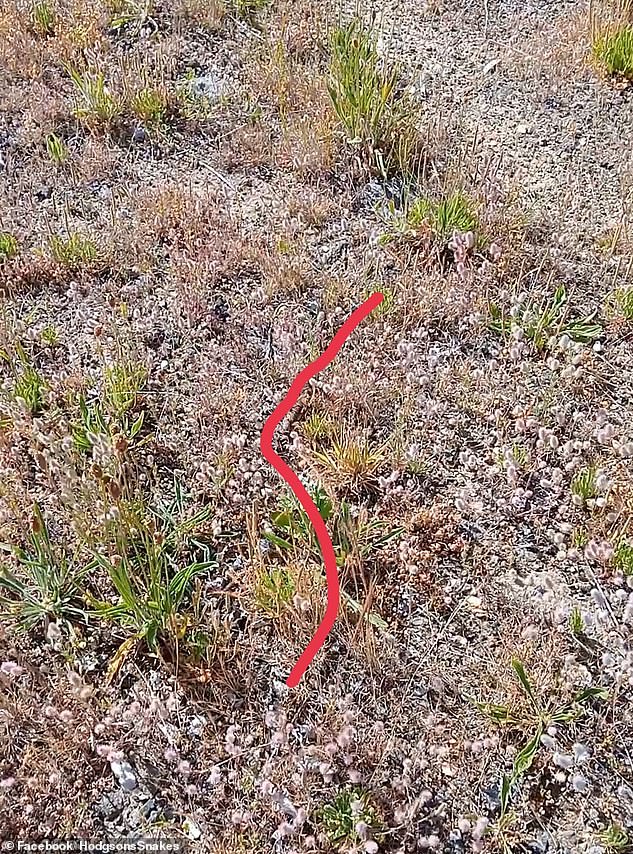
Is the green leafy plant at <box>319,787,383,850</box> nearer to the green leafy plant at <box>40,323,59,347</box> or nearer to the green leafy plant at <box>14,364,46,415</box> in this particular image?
the green leafy plant at <box>14,364,46,415</box>

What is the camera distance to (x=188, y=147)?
541 centimetres

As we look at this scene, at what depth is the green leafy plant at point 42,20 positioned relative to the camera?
19.9 feet

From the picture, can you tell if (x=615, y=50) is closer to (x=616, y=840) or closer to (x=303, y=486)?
(x=303, y=486)

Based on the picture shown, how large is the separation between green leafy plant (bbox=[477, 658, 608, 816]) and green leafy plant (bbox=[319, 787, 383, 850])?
50 cm

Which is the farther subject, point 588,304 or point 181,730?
point 588,304

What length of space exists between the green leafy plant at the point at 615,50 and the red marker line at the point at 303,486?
271cm

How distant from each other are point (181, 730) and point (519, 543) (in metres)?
1.65

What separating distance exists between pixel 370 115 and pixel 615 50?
6.13 feet

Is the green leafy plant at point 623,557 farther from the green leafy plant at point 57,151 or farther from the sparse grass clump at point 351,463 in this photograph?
the green leafy plant at point 57,151

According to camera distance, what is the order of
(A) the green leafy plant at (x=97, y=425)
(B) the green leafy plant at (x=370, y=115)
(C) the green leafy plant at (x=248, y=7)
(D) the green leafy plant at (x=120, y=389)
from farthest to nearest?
(C) the green leafy plant at (x=248, y=7) → (B) the green leafy plant at (x=370, y=115) → (D) the green leafy plant at (x=120, y=389) → (A) the green leafy plant at (x=97, y=425)

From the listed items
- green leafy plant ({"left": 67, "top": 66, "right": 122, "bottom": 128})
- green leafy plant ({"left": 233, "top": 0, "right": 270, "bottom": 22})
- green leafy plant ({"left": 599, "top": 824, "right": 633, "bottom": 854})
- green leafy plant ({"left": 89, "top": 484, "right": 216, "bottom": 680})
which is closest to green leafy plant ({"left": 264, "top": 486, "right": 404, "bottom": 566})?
green leafy plant ({"left": 89, "top": 484, "right": 216, "bottom": 680})

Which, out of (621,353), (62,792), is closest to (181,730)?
(62,792)

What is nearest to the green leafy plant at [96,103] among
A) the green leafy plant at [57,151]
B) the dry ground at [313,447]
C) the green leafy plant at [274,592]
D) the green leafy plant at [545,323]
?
the dry ground at [313,447]

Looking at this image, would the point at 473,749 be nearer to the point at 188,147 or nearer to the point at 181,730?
the point at 181,730
